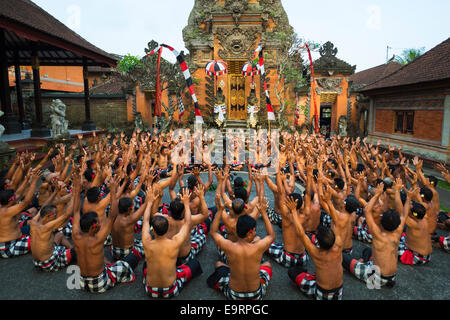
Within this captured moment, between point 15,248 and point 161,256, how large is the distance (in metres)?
3.12

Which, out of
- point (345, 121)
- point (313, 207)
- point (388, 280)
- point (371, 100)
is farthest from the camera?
point (345, 121)

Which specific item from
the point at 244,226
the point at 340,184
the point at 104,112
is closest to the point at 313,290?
the point at 244,226

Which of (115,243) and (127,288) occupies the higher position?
(115,243)

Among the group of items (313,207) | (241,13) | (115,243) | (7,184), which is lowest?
(115,243)

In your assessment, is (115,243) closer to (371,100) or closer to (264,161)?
(264,161)

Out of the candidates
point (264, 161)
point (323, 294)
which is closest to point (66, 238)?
point (323, 294)

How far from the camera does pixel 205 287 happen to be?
14.1 feet

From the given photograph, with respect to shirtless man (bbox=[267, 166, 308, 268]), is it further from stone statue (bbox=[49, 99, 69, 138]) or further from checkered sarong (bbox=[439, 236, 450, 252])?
stone statue (bbox=[49, 99, 69, 138])

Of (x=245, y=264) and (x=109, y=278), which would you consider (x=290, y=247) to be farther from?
(x=109, y=278)

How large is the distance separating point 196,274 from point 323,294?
183cm

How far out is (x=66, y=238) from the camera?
558 centimetres

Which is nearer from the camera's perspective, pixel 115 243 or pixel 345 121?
pixel 115 243

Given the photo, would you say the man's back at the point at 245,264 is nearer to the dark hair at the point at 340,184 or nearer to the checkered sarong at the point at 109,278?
the checkered sarong at the point at 109,278

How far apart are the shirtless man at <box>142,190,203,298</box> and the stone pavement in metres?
0.24
